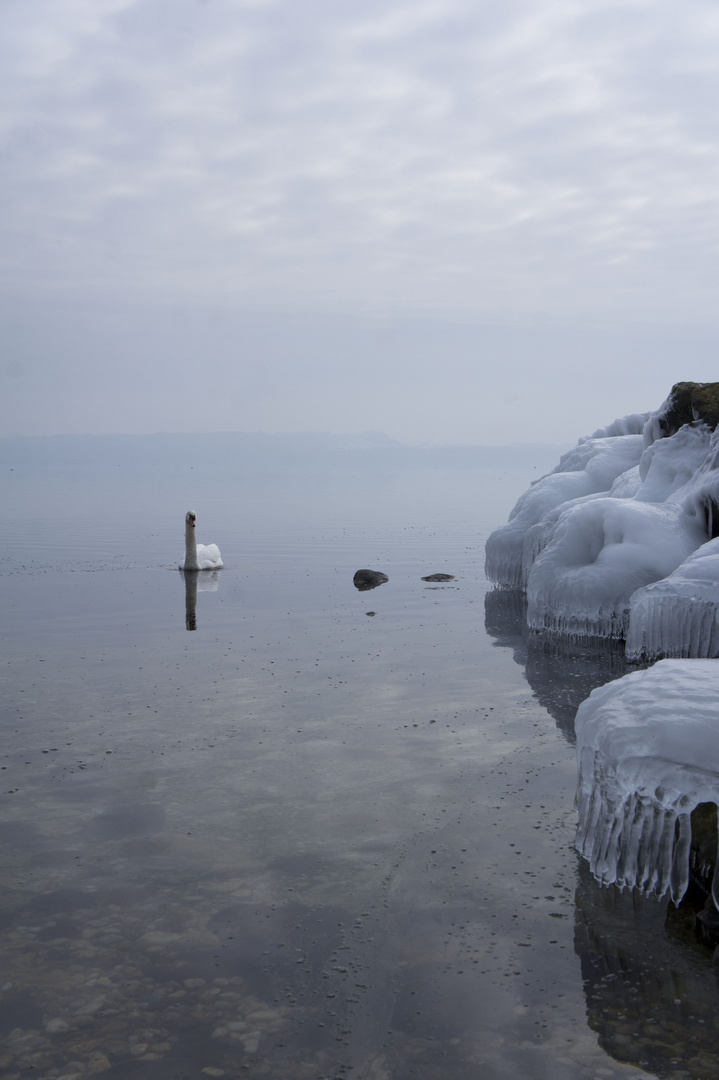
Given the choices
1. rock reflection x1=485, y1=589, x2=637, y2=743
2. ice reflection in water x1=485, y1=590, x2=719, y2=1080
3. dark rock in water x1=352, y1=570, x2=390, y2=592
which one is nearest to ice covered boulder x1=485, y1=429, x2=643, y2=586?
dark rock in water x1=352, y1=570, x2=390, y2=592

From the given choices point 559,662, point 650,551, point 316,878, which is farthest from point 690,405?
point 316,878

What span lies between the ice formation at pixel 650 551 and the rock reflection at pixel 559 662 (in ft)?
1.69

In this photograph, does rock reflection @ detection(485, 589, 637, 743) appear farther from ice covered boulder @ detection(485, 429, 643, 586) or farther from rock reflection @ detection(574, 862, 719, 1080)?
rock reflection @ detection(574, 862, 719, 1080)

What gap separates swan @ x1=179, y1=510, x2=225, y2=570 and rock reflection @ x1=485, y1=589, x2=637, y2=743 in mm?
9842

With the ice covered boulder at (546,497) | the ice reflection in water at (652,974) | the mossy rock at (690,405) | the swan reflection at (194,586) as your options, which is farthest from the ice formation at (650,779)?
the ice covered boulder at (546,497)

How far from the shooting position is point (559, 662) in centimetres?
1581

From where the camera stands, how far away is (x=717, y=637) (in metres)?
13.5

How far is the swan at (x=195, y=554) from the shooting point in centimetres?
2697

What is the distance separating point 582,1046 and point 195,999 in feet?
7.71

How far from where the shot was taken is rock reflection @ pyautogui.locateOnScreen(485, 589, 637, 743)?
42.4 ft

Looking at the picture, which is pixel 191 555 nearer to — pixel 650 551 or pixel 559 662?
pixel 559 662

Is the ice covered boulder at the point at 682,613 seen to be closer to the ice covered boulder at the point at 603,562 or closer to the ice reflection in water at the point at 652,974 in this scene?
the ice covered boulder at the point at 603,562

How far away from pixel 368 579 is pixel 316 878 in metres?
17.8

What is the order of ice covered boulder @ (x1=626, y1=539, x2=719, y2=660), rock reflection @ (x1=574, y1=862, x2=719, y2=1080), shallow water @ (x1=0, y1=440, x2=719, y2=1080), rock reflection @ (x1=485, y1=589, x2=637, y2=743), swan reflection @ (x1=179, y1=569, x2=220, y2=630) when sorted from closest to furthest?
1. rock reflection @ (x1=574, y1=862, x2=719, y2=1080)
2. shallow water @ (x1=0, y1=440, x2=719, y2=1080)
3. rock reflection @ (x1=485, y1=589, x2=637, y2=743)
4. ice covered boulder @ (x1=626, y1=539, x2=719, y2=660)
5. swan reflection @ (x1=179, y1=569, x2=220, y2=630)
